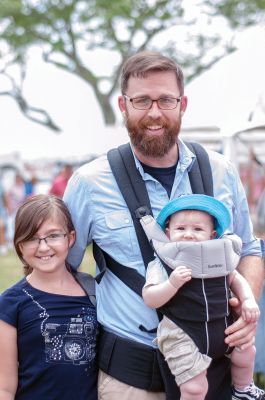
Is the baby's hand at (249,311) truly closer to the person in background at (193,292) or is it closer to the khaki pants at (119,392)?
the person in background at (193,292)

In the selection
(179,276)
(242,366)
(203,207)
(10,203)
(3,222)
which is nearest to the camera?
(179,276)

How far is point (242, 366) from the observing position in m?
2.39

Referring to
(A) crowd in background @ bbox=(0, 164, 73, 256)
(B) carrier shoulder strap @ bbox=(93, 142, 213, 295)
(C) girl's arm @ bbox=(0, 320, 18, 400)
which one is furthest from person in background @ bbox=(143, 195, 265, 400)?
(A) crowd in background @ bbox=(0, 164, 73, 256)

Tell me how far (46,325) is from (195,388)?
665 mm

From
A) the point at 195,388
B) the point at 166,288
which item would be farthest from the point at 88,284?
the point at 195,388

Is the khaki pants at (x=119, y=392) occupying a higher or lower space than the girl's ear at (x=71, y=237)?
lower

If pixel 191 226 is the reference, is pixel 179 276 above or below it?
below

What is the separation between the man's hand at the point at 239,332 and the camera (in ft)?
7.47

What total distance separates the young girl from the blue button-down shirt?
0.09 metres

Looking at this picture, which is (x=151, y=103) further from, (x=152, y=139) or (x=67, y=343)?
(x=67, y=343)

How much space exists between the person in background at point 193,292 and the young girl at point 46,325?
0.40 metres

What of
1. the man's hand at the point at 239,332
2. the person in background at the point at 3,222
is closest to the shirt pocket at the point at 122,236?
the man's hand at the point at 239,332

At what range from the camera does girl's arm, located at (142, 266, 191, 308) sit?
2.17 meters

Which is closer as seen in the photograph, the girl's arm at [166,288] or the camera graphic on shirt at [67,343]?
the girl's arm at [166,288]
